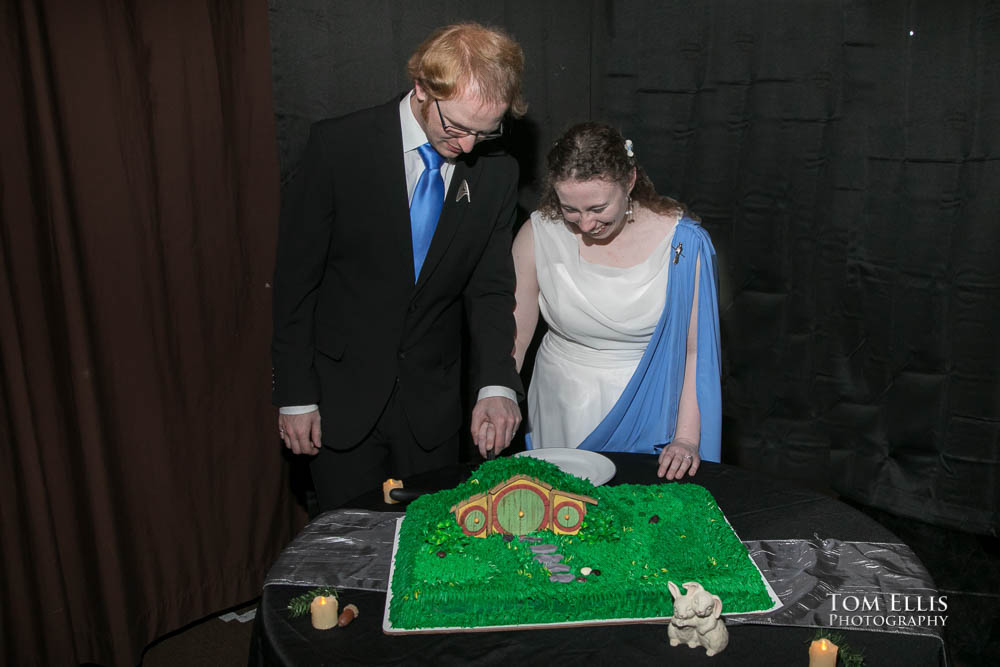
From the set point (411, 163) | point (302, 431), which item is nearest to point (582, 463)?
point (302, 431)

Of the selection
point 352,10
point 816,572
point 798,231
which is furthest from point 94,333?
point 798,231

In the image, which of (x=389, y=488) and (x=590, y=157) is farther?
(x=590, y=157)

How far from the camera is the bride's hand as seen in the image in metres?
1.79

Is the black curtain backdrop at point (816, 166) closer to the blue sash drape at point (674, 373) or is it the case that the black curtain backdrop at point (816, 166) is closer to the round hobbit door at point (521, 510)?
the blue sash drape at point (674, 373)

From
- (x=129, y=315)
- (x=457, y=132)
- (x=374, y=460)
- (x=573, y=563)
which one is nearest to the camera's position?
(x=573, y=563)

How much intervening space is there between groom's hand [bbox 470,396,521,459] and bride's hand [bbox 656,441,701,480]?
0.33 m

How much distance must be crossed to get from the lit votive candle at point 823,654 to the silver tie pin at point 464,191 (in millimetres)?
1156

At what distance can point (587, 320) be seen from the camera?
7.27 ft

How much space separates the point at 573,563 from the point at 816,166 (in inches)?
73.9

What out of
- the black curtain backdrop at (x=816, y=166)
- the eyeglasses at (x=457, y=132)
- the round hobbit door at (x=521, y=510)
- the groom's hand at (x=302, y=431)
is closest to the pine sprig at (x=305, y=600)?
the round hobbit door at (x=521, y=510)

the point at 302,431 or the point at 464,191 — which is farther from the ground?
the point at 464,191

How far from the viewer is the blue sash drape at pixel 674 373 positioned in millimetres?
2102

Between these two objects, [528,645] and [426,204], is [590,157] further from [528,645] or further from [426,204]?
[528,645]

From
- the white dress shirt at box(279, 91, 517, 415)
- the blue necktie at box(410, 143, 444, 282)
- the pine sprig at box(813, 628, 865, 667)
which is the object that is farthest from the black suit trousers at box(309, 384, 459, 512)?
the pine sprig at box(813, 628, 865, 667)
